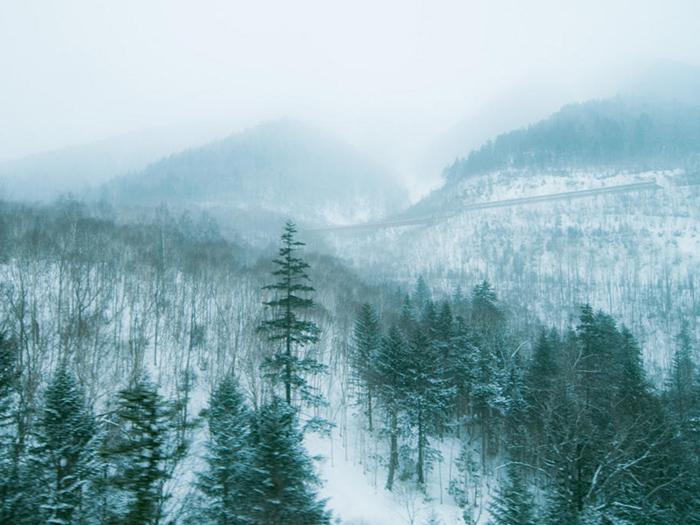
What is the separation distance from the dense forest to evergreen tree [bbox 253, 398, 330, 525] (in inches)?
1.6

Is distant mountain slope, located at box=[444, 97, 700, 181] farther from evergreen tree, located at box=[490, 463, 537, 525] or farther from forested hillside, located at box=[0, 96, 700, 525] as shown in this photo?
evergreen tree, located at box=[490, 463, 537, 525]

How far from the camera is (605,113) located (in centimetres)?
14988

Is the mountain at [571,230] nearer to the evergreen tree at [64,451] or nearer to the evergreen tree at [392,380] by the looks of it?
the evergreen tree at [392,380]

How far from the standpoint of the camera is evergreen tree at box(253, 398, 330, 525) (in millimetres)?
7680

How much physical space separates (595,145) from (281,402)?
141253mm

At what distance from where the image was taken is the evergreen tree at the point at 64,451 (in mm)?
7810

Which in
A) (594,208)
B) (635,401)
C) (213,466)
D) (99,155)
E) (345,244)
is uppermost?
(99,155)

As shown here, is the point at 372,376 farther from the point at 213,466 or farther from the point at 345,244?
the point at 345,244

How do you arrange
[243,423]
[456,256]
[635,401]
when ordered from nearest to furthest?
[243,423] → [635,401] → [456,256]

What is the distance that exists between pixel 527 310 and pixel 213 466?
241 ft

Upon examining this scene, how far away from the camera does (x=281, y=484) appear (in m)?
7.91

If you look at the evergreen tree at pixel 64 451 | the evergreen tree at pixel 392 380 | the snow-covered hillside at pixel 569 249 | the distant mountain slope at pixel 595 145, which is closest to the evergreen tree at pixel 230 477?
the evergreen tree at pixel 64 451

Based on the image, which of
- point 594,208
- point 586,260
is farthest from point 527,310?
point 594,208

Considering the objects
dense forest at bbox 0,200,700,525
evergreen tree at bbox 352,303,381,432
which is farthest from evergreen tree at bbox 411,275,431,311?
evergreen tree at bbox 352,303,381,432
